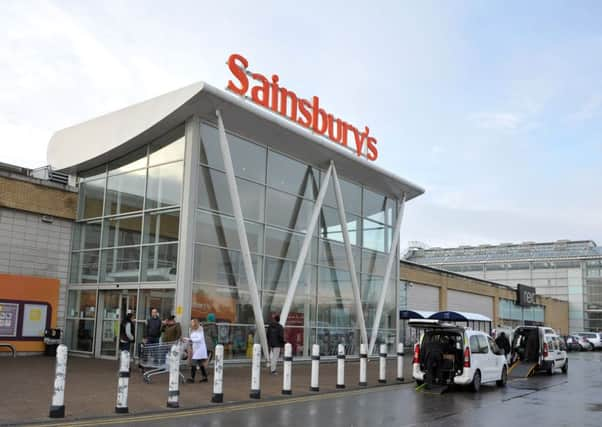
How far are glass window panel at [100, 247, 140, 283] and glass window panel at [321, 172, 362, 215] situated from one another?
26.5 feet

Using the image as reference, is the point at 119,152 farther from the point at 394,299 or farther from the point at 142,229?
the point at 394,299

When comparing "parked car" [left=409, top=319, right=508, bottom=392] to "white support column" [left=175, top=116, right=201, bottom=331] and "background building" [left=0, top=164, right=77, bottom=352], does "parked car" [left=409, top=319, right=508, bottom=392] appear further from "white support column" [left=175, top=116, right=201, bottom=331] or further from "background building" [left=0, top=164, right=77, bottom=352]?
"background building" [left=0, top=164, right=77, bottom=352]

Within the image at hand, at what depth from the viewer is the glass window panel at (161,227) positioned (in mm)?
19016

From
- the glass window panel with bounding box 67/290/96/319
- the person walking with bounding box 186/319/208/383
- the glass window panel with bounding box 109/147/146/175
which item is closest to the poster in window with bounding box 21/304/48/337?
the glass window panel with bounding box 67/290/96/319

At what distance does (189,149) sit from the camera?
19047 mm

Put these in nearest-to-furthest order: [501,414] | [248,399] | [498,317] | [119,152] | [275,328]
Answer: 1. [501,414]
2. [248,399]
3. [275,328]
4. [119,152]
5. [498,317]

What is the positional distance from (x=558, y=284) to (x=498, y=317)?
893 inches

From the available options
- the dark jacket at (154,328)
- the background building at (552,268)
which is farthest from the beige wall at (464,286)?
the dark jacket at (154,328)

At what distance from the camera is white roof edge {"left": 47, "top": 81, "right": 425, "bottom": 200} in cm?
1847

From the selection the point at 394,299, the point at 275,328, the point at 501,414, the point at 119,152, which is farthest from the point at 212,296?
the point at 394,299

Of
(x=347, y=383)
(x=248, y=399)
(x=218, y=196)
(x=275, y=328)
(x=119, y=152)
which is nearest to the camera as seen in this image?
(x=248, y=399)

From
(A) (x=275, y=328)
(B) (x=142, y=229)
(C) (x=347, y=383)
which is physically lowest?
(C) (x=347, y=383)

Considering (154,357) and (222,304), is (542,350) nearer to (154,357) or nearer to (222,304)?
(222,304)

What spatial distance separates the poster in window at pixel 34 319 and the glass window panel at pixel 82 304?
924 mm
